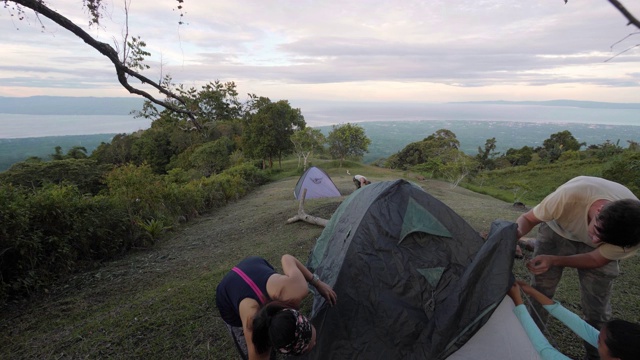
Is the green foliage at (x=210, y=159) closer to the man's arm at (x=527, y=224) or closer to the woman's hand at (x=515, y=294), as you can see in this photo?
the man's arm at (x=527, y=224)

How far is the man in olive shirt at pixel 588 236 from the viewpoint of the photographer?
90.1 inches

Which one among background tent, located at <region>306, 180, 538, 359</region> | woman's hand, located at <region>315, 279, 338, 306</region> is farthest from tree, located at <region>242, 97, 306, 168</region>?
woman's hand, located at <region>315, 279, 338, 306</region>

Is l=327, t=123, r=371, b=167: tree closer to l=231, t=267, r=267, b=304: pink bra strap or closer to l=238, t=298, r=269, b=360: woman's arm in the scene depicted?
l=231, t=267, r=267, b=304: pink bra strap

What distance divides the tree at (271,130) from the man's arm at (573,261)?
2417 cm

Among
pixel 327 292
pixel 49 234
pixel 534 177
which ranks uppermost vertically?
pixel 327 292

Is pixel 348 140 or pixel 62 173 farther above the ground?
pixel 348 140

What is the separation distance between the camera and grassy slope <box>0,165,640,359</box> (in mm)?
3803

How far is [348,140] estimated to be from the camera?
94.3 feet

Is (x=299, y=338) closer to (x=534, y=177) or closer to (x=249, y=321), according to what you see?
(x=249, y=321)

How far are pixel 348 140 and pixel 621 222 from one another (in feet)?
88.0

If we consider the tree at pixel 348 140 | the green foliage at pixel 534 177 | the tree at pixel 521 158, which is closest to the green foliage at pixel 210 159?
the tree at pixel 348 140

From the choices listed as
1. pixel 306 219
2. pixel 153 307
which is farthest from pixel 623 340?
pixel 306 219

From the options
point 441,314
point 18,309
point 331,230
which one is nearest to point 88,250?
point 18,309

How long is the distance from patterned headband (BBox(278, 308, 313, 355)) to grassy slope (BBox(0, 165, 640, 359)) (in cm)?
190
